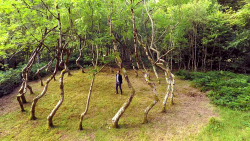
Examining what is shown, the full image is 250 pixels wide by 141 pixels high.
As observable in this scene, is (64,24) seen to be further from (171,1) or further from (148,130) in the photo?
(148,130)

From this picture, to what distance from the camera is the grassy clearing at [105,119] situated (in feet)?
18.9

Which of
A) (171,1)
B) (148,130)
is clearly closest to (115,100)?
(148,130)

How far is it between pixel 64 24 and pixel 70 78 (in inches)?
220

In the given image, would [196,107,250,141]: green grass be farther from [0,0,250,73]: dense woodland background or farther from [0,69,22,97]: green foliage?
[0,69,22,97]: green foliage

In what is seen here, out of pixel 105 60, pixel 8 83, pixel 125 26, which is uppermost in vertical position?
A: pixel 125 26

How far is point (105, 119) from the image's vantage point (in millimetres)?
6934

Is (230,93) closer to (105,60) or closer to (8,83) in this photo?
(105,60)

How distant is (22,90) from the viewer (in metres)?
7.91

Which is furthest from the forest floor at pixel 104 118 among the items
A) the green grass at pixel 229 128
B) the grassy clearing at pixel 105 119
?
the green grass at pixel 229 128

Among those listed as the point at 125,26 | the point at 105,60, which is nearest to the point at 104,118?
the point at 105,60

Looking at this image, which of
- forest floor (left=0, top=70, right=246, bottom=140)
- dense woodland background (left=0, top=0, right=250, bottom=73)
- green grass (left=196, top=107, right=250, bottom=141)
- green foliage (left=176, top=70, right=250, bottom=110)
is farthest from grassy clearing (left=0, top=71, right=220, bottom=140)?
dense woodland background (left=0, top=0, right=250, bottom=73)

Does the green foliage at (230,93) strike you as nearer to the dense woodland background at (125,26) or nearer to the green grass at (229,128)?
the green grass at (229,128)

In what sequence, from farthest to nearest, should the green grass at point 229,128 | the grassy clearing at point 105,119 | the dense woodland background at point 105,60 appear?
the dense woodland background at point 105,60 → the grassy clearing at point 105,119 → the green grass at point 229,128

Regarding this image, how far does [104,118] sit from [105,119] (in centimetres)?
11
